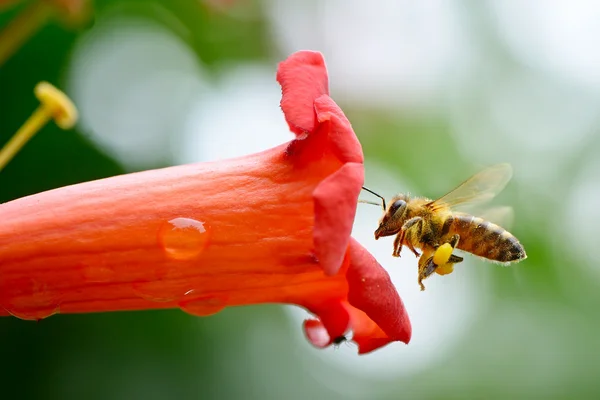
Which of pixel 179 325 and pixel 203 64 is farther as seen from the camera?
pixel 203 64

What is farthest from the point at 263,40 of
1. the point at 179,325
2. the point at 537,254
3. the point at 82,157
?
the point at 537,254

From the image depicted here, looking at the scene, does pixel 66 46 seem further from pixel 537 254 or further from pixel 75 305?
pixel 537 254

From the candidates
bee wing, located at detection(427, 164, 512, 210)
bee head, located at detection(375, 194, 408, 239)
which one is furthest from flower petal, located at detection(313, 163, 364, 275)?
bee wing, located at detection(427, 164, 512, 210)

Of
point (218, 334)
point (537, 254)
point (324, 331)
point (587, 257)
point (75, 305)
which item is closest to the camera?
point (75, 305)

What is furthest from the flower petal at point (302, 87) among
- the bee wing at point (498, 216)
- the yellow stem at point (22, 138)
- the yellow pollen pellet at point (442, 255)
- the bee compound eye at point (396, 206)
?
the bee wing at point (498, 216)

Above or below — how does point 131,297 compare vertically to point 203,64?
above

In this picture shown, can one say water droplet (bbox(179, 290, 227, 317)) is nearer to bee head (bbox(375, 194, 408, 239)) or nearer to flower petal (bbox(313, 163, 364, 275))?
flower petal (bbox(313, 163, 364, 275))

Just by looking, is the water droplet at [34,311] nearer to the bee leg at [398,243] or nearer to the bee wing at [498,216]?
the bee leg at [398,243]
